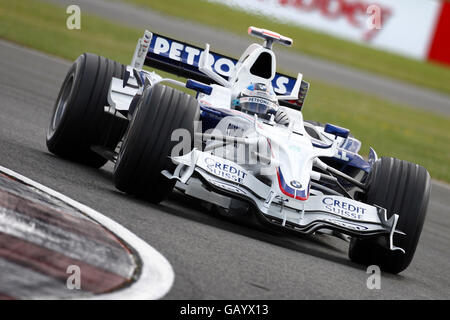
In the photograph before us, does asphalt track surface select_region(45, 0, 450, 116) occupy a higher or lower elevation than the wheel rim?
lower

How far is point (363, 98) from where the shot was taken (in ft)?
93.5

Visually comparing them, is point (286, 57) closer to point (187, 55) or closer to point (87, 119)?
point (187, 55)

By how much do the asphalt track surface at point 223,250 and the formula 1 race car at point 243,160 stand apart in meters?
0.20

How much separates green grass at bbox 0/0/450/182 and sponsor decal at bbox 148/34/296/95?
7.31 m

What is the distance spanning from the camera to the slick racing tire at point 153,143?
7352 mm

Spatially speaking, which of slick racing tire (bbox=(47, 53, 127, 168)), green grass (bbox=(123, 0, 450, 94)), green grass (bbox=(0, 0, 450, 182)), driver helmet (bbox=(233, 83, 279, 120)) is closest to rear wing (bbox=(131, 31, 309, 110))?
slick racing tire (bbox=(47, 53, 127, 168))

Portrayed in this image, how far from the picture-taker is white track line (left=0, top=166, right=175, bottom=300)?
4.87 metres

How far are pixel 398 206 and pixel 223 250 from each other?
1821 mm

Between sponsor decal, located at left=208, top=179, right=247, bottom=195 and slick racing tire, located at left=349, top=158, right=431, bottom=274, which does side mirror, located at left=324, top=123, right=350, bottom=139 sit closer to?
slick racing tire, located at left=349, top=158, right=431, bottom=274

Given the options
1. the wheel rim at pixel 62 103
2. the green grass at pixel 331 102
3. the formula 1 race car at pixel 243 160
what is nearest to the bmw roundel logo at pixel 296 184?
the formula 1 race car at pixel 243 160

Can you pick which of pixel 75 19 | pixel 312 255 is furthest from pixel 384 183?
pixel 75 19

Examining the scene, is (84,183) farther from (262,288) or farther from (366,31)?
(366,31)

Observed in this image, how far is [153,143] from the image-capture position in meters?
7.36

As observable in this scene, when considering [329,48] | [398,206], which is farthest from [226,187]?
[329,48]
